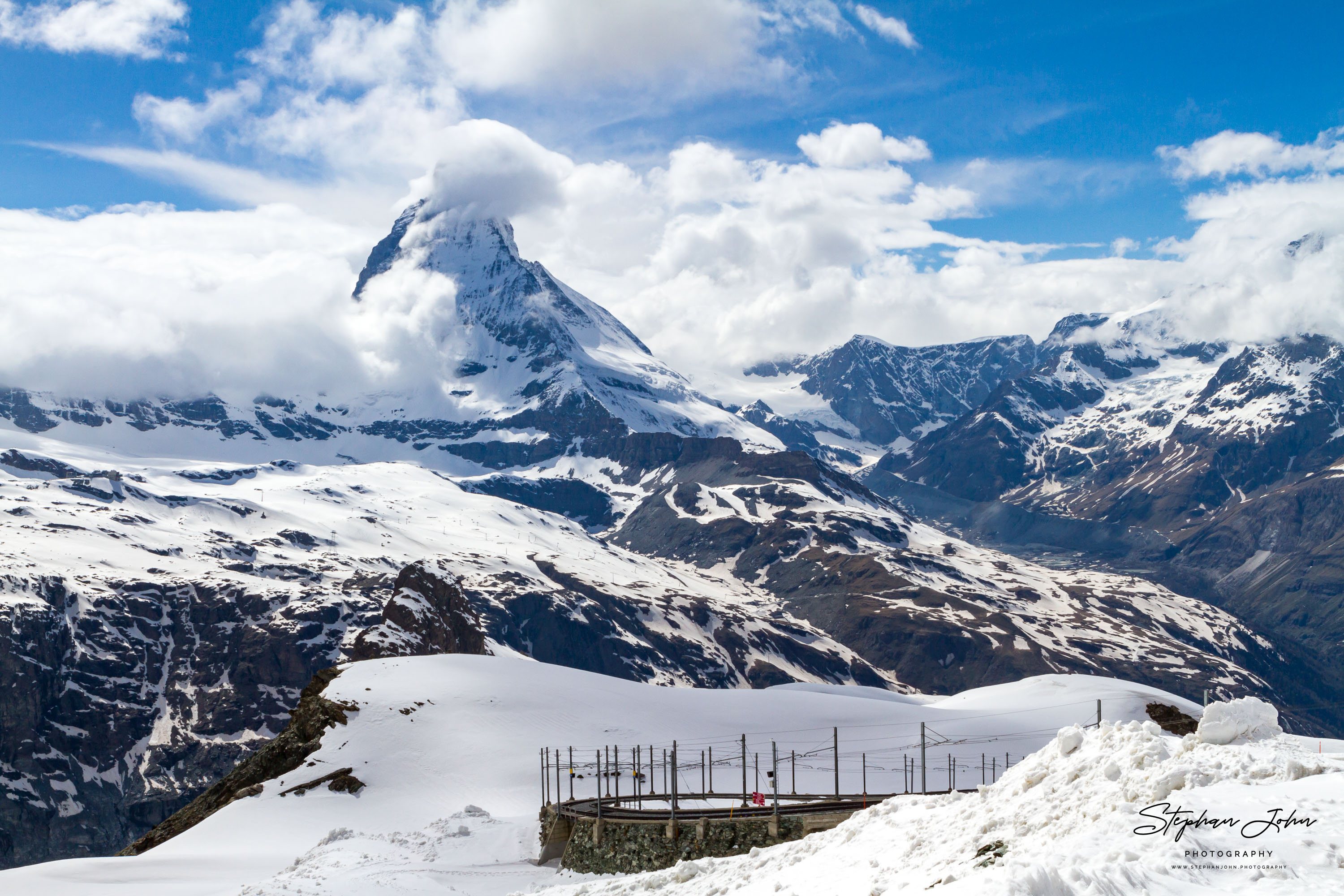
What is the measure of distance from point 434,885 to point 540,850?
35.4 ft

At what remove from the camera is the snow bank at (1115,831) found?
64.0 feet

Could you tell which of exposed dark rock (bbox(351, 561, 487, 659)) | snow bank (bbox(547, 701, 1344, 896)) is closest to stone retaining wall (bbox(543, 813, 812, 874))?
snow bank (bbox(547, 701, 1344, 896))

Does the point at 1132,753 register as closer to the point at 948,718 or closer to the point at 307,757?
the point at 307,757

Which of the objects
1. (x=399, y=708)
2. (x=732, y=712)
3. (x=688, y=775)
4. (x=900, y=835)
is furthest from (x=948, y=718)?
(x=900, y=835)

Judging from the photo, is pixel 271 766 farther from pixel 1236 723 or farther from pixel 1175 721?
pixel 1236 723

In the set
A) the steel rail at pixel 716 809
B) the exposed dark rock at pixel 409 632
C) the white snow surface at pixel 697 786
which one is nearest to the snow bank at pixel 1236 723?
the white snow surface at pixel 697 786

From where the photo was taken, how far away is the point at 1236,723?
25.2m

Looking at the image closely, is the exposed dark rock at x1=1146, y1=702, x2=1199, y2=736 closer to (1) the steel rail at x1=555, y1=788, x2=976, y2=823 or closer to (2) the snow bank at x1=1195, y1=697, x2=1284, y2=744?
(1) the steel rail at x1=555, y1=788, x2=976, y2=823

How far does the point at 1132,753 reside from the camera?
2455 centimetres

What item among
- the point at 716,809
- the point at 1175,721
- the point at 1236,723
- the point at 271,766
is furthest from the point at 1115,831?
the point at 271,766

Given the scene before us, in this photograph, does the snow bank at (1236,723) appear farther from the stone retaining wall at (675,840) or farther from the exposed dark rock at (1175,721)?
the exposed dark rock at (1175,721)

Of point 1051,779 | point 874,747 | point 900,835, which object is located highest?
point 1051,779

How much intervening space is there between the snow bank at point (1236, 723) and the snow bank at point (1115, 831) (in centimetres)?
6

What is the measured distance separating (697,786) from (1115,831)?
3092 inches
